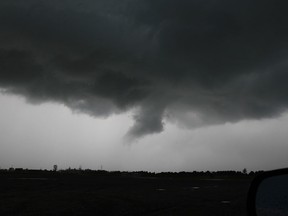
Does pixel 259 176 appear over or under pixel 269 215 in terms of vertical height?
over

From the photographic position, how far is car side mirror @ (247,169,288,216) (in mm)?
2605

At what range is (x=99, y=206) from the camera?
13.3m

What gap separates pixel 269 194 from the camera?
274 cm

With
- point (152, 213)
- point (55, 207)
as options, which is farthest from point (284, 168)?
point (55, 207)

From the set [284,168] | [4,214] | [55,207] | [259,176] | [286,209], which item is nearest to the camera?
[286,209]

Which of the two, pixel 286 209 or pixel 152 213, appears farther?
pixel 152 213

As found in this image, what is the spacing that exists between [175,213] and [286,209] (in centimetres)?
961

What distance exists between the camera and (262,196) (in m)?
2.75

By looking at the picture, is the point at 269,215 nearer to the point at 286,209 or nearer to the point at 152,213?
the point at 286,209

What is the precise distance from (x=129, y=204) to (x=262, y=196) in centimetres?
1166

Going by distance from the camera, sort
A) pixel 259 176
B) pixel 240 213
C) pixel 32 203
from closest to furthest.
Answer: pixel 259 176 < pixel 240 213 < pixel 32 203

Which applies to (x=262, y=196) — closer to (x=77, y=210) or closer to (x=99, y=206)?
(x=77, y=210)

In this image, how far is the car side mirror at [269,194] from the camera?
8.55 ft

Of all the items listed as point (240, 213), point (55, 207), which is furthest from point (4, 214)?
point (240, 213)
